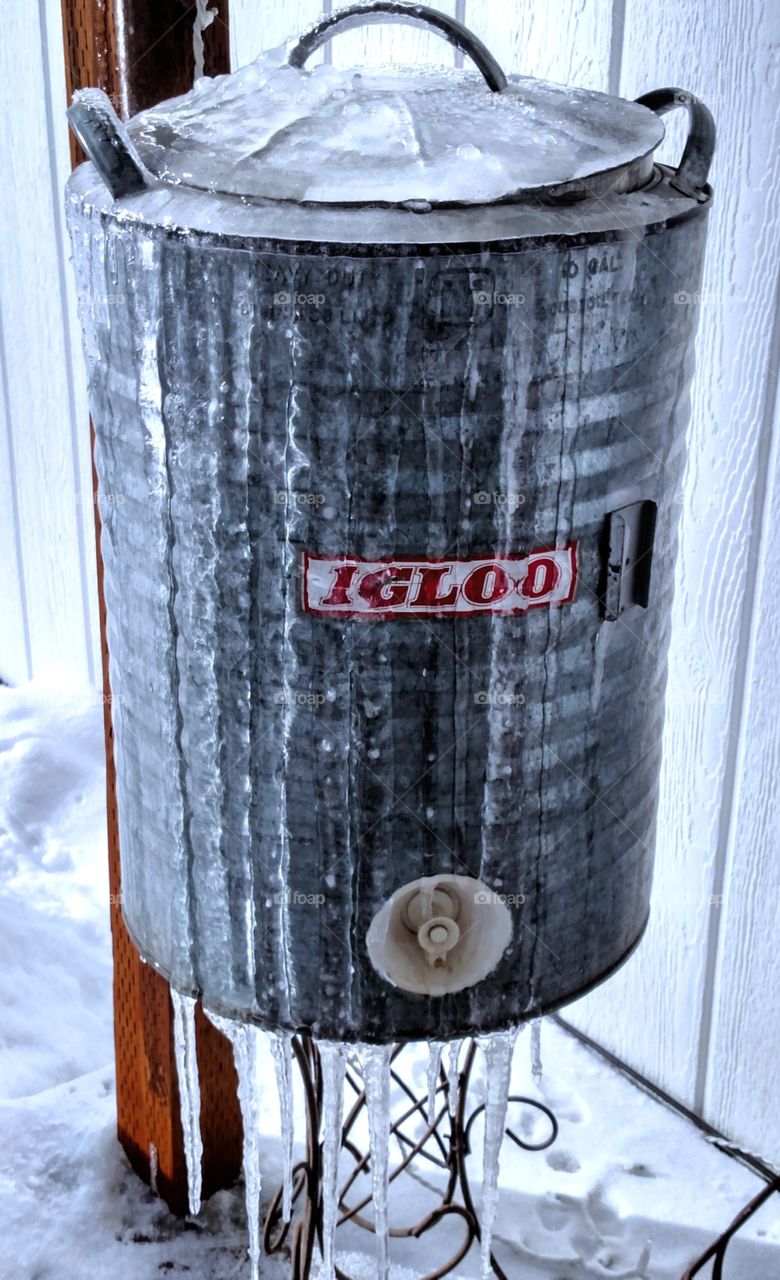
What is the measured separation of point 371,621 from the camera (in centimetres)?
112

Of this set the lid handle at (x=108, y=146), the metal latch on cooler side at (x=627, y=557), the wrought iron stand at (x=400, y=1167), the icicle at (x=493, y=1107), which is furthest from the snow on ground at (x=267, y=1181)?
the lid handle at (x=108, y=146)

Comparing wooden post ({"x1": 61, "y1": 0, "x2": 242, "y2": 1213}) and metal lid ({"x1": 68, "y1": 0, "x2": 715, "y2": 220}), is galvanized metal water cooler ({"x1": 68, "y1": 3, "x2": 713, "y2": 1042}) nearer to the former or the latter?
metal lid ({"x1": 68, "y1": 0, "x2": 715, "y2": 220})

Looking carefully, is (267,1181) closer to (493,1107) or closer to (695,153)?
(493,1107)

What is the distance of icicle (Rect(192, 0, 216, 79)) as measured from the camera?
1.47 meters

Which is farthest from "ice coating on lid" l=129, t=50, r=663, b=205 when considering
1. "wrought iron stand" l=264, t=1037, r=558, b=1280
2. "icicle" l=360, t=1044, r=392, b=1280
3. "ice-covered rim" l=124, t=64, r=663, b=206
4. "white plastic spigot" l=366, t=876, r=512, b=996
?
"wrought iron stand" l=264, t=1037, r=558, b=1280

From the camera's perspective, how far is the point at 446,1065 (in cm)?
222

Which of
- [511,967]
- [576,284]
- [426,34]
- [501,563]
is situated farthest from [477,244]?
[426,34]

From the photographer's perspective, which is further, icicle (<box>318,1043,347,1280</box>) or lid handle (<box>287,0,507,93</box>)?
icicle (<box>318,1043,347,1280</box>)

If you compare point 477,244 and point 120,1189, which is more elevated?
point 477,244

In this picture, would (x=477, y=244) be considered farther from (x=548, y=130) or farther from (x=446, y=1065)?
(x=446, y=1065)

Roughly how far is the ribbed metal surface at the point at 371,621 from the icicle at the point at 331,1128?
14 centimetres

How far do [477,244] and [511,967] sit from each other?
60 centimetres

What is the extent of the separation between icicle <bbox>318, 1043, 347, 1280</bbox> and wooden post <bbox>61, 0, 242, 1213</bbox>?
277 millimetres

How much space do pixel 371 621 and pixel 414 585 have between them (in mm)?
43
